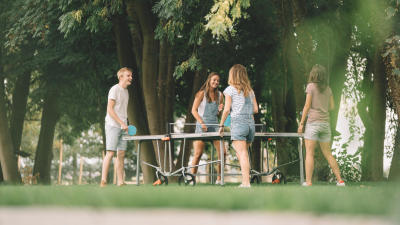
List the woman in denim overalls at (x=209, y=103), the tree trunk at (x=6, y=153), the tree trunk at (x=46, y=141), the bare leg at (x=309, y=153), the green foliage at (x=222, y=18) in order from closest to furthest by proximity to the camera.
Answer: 1. the green foliage at (x=222, y=18)
2. the bare leg at (x=309, y=153)
3. the woman in denim overalls at (x=209, y=103)
4. the tree trunk at (x=6, y=153)
5. the tree trunk at (x=46, y=141)

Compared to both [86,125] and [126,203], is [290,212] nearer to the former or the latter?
[126,203]

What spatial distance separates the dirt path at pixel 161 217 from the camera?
12.8 feet

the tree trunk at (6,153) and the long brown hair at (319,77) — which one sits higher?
the long brown hair at (319,77)

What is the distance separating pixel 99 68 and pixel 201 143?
788cm

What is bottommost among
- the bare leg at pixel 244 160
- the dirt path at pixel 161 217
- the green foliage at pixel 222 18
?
the dirt path at pixel 161 217

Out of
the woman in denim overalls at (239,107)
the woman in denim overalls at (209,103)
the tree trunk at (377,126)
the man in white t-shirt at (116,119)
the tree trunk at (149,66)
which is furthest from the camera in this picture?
the tree trunk at (377,126)

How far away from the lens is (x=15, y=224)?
4.27 m

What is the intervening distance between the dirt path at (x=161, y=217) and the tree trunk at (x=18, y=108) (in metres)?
20.2

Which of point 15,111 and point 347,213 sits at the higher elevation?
point 15,111

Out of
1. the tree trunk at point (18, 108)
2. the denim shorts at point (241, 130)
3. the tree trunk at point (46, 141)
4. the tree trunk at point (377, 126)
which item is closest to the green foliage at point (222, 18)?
the denim shorts at point (241, 130)

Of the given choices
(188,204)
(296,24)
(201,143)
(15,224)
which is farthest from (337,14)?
(15,224)

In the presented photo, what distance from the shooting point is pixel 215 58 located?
56.4ft

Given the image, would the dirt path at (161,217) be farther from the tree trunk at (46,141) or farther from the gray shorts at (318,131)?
the tree trunk at (46,141)

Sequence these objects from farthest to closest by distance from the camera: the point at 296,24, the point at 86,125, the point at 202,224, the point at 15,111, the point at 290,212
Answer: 1. the point at 86,125
2. the point at 15,111
3. the point at 296,24
4. the point at 290,212
5. the point at 202,224
